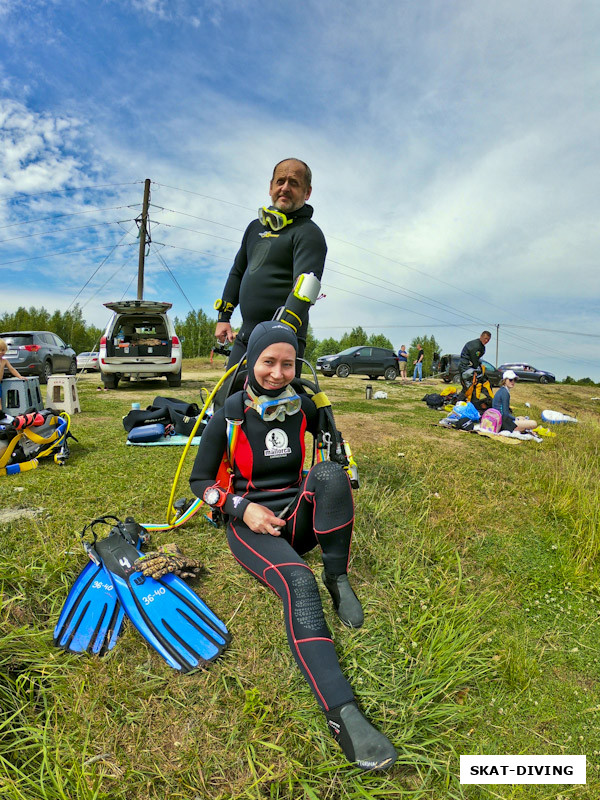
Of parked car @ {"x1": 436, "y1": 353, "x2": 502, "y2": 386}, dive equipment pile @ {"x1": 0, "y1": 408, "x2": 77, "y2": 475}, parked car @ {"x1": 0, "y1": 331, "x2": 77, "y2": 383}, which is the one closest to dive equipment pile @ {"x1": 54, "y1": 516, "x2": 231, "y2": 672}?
dive equipment pile @ {"x1": 0, "y1": 408, "x2": 77, "y2": 475}

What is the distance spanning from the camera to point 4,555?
2295 millimetres

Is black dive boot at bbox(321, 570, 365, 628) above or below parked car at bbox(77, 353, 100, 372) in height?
below

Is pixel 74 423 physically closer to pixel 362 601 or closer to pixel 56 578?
pixel 56 578

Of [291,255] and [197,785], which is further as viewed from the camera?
[291,255]

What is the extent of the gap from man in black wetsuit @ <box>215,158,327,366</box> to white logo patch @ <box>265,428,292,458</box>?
0.71m

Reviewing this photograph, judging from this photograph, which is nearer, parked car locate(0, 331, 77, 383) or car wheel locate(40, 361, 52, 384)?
parked car locate(0, 331, 77, 383)

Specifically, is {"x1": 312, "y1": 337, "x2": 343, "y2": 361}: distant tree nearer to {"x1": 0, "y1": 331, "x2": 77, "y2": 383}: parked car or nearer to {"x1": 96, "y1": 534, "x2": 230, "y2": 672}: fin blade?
{"x1": 0, "y1": 331, "x2": 77, "y2": 383}: parked car

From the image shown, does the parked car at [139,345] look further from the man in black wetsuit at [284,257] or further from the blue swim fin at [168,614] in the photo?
the blue swim fin at [168,614]

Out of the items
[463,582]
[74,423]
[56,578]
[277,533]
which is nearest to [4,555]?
[56,578]

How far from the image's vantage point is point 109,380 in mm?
10602

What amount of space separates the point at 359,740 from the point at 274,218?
2.65m

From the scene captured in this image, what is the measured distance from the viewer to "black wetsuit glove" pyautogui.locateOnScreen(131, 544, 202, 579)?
2.04 m

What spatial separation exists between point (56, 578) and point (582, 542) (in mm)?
3417

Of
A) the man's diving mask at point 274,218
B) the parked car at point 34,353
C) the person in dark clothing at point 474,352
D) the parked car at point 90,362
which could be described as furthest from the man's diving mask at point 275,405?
the parked car at point 90,362
